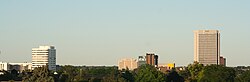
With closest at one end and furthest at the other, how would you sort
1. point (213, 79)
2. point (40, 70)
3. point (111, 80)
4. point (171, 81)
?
point (40, 70), point (111, 80), point (213, 79), point (171, 81)

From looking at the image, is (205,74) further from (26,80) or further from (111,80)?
(26,80)

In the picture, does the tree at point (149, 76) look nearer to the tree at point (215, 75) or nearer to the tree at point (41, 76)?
the tree at point (215, 75)

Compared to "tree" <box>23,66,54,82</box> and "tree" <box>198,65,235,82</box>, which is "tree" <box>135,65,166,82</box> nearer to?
"tree" <box>198,65,235,82</box>

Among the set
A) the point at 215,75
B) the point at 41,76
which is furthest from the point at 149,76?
the point at 41,76

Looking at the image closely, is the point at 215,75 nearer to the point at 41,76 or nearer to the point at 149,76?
the point at 149,76

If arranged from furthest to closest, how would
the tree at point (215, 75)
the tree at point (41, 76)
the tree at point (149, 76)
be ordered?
the tree at point (149, 76) < the tree at point (215, 75) < the tree at point (41, 76)

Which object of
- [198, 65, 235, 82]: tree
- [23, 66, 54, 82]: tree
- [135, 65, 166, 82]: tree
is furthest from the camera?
[135, 65, 166, 82]: tree

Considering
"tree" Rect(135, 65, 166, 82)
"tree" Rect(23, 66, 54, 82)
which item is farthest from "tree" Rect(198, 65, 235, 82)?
"tree" Rect(23, 66, 54, 82)

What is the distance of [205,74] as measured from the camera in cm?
9400

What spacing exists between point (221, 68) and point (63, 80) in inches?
1064

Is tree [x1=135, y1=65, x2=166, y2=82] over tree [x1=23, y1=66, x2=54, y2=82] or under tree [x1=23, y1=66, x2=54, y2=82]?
under

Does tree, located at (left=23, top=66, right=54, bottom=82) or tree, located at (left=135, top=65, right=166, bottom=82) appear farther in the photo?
tree, located at (left=135, top=65, right=166, bottom=82)

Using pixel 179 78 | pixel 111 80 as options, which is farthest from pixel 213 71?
pixel 111 80

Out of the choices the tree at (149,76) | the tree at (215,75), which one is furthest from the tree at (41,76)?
the tree at (215,75)
